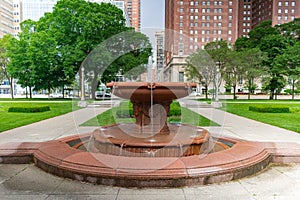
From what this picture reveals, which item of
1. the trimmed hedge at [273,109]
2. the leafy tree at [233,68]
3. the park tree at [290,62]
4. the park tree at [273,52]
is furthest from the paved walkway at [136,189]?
the park tree at [273,52]

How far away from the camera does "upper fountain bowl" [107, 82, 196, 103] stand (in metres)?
6.73

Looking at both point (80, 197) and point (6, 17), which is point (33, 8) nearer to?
point (6, 17)

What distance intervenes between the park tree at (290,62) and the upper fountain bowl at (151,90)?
40877 millimetres

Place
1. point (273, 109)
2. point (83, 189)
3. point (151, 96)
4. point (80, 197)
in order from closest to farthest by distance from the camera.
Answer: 1. point (80, 197)
2. point (83, 189)
3. point (151, 96)
4. point (273, 109)

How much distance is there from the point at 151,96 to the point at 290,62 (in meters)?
43.9

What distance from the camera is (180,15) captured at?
8812 centimetres

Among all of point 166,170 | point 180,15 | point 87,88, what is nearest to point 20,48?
point 87,88

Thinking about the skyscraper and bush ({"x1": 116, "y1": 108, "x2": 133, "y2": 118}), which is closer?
bush ({"x1": 116, "y1": 108, "x2": 133, "y2": 118})

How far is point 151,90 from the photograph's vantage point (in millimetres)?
6762

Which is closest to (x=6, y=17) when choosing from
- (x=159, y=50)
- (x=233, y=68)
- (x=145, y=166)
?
(x=233, y=68)

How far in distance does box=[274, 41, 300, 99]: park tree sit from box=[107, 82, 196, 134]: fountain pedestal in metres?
40.6

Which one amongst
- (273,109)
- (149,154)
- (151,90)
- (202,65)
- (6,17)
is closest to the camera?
(149,154)

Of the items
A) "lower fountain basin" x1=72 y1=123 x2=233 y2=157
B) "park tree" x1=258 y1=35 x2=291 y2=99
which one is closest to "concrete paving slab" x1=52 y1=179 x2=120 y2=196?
"lower fountain basin" x1=72 y1=123 x2=233 y2=157

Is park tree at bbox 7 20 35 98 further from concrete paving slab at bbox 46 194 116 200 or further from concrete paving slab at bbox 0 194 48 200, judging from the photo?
concrete paving slab at bbox 46 194 116 200
